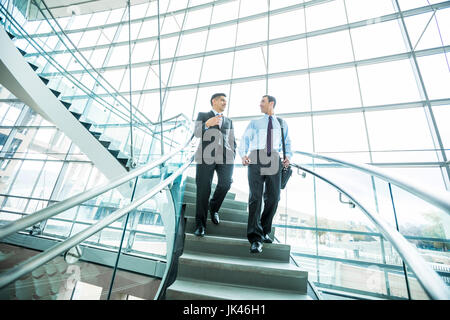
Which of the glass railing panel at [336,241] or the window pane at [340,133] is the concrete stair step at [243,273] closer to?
the glass railing panel at [336,241]

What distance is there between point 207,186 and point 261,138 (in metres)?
0.69

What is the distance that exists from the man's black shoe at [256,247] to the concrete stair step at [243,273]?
0.13 meters

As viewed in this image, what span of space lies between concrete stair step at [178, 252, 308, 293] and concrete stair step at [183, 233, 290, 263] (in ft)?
0.64

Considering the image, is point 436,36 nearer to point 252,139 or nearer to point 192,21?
point 252,139

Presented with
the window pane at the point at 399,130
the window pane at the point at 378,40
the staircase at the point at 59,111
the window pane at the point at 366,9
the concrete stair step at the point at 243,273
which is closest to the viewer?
the concrete stair step at the point at 243,273

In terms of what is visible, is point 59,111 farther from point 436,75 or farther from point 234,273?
point 436,75

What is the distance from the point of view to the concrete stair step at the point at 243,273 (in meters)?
1.38

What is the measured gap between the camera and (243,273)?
1.41m

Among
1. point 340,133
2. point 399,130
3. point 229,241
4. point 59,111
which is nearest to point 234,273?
point 229,241

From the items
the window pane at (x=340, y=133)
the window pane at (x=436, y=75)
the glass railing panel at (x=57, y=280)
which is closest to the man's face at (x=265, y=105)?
the glass railing panel at (x=57, y=280)

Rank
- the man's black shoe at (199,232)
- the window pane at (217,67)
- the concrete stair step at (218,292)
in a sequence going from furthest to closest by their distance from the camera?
the window pane at (217,67)
the man's black shoe at (199,232)
the concrete stair step at (218,292)

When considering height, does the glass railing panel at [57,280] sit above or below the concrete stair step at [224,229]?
below

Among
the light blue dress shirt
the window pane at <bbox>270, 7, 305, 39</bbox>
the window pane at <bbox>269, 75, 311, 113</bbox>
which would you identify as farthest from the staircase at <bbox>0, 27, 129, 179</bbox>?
the window pane at <bbox>270, 7, 305, 39</bbox>

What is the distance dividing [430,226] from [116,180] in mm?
1703
